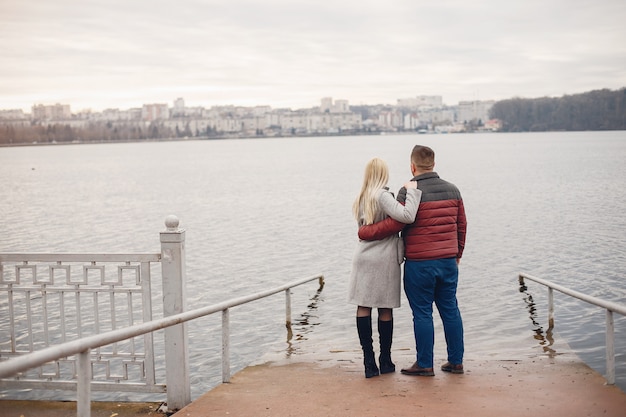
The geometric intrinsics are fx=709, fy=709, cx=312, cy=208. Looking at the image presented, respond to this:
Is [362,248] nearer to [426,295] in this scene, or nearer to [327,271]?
[426,295]

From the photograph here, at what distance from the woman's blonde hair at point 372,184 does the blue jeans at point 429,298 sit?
1.93ft

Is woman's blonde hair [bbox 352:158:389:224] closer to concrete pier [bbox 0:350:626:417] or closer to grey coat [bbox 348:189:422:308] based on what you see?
grey coat [bbox 348:189:422:308]

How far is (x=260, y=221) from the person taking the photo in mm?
34156

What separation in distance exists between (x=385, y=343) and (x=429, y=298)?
603 mm

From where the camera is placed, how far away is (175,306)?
620 centimetres

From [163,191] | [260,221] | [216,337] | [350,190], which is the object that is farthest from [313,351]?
[163,191]

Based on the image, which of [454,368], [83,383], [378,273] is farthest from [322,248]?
[83,383]

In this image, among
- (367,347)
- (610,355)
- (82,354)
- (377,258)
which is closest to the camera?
(82,354)

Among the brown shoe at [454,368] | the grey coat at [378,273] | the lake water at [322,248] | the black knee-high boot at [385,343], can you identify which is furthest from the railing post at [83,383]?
the lake water at [322,248]

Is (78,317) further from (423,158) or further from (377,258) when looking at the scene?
(423,158)

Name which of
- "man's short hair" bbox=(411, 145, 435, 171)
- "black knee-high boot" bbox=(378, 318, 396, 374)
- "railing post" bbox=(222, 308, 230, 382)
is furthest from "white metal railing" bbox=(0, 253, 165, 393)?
"man's short hair" bbox=(411, 145, 435, 171)

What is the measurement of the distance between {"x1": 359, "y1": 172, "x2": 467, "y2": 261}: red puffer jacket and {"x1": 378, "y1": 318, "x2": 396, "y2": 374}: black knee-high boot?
673 mm

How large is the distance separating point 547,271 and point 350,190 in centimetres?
3528

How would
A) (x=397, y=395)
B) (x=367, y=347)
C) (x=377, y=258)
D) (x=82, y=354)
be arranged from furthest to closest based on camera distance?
(x=367, y=347), (x=377, y=258), (x=397, y=395), (x=82, y=354)
